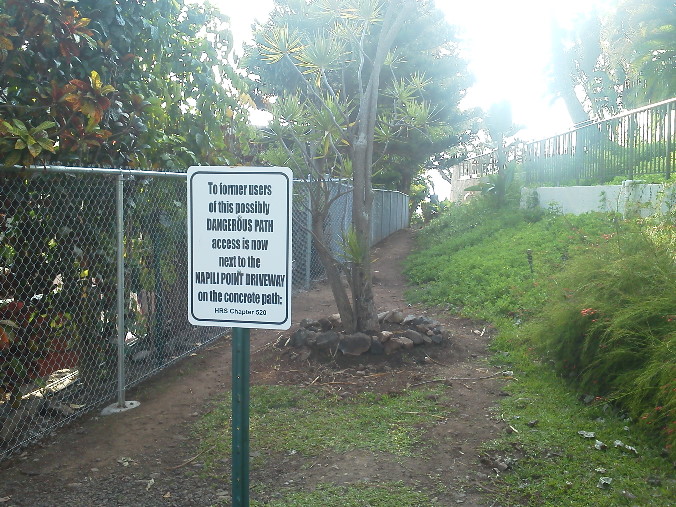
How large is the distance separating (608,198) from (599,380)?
7072 millimetres

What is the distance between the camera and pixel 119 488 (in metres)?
4.39

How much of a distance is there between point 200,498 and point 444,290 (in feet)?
23.1

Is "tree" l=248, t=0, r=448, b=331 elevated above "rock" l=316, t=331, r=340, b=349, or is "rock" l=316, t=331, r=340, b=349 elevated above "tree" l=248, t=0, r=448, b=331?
"tree" l=248, t=0, r=448, b=331

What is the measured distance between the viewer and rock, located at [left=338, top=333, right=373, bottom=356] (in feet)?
22.7

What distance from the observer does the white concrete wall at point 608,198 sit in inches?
355

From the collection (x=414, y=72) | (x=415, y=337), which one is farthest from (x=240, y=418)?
(x=414, y=72)

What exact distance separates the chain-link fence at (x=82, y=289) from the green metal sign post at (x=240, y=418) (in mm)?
2287

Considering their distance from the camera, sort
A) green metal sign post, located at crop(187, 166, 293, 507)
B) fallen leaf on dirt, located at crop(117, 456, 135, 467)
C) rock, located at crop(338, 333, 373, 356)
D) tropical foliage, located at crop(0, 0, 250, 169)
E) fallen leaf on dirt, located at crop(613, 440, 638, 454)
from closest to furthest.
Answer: green metal sign post, located at crop(187, 166, 293, 507) < fallen leaf on dirt, located at crop(613, 440, 638, 454) < fallen leaf on dirt, located at crop(117, 456, 135, 467) < tropical foliage, located at crop(0, 0, 250, 169) < rock, located at crop(338, 333, 373, 356)

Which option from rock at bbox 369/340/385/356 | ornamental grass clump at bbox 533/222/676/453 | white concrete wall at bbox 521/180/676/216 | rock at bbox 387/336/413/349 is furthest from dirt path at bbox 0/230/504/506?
white concrete wall at bbox 521/180/676/216

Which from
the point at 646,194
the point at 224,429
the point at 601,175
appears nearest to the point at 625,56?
the point at 601,175

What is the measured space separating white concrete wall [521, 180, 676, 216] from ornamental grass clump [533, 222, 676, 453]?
252 centimetres

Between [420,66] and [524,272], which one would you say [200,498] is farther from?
[420,66]

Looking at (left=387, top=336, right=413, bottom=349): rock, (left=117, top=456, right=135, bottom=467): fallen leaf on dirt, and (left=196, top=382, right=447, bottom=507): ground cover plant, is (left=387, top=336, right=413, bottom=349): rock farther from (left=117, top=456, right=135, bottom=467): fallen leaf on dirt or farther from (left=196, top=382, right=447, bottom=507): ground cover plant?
(left=117, top=456, right=135, bottom=467): fallen leaf on dirt

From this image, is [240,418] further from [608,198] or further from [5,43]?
[608,198]
